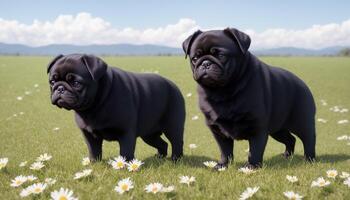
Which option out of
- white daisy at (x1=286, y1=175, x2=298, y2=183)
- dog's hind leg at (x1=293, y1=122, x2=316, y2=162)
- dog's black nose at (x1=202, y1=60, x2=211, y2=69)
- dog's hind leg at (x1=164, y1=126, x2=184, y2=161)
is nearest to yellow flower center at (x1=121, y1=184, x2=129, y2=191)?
dog's black nose at (x1=202, y1=60, x2=211, y2=69)

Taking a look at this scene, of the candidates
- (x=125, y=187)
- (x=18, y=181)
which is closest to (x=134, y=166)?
(x=125, y=187)

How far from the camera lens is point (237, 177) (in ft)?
15.8

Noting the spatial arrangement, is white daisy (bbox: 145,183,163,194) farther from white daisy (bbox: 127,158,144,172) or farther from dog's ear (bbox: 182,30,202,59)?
dog's ear (bbox: 182,30,202,59)

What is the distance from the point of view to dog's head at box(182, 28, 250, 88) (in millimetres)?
4902

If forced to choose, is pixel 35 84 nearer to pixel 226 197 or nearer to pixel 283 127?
pixel 283 127

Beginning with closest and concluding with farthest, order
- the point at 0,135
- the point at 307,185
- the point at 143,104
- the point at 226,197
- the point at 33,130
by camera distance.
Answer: the point at 226,197 < the point at 307,185 < the point at 143,104 < the point at 0,135 < the point at 33,130

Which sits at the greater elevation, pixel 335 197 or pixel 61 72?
pixel 61 72

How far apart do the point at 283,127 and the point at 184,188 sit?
2506 millimetres

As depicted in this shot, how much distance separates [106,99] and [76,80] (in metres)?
0.46

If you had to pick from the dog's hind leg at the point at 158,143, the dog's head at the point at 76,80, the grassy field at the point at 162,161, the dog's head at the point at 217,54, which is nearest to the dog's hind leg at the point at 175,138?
the grassy field at the point at 162,161

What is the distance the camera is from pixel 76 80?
16.1ft

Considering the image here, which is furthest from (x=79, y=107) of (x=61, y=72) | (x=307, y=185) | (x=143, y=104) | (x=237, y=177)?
(x=307, y=185)

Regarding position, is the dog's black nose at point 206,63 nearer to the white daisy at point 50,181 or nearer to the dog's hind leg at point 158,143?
the white daisy at point 50,181

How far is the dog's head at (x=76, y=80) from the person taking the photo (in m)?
4.88
